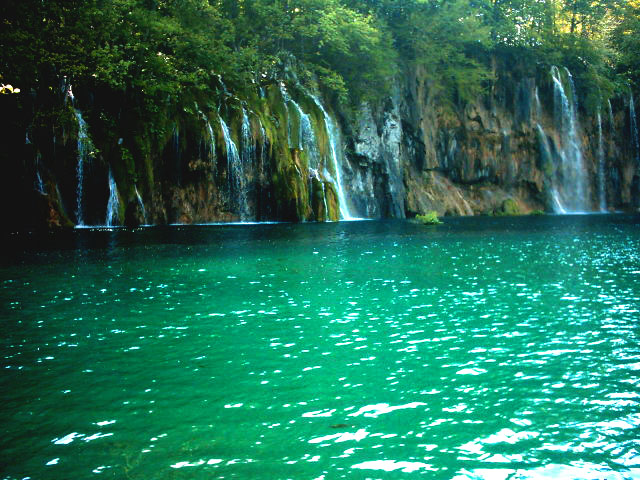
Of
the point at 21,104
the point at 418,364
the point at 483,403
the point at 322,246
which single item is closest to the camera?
the point at 483,403

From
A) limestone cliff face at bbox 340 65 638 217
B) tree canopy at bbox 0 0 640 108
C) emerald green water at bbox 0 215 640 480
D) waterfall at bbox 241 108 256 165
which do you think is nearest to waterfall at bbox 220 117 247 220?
waterfall at bbox 241 108 256 165

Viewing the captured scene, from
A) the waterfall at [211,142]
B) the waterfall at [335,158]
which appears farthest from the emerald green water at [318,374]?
the waterfall at [335,158]

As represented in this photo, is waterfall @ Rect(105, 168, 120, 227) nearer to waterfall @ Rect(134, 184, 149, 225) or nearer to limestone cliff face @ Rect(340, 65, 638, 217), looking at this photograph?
waterfall @ Rect(134, 184, 149, 225)

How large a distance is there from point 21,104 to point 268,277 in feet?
80.4

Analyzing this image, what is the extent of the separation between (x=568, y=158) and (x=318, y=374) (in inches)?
2474

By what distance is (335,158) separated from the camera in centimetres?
5000

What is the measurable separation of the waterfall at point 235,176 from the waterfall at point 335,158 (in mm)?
9057

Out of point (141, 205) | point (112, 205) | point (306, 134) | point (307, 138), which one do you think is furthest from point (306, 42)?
point (112, 205)

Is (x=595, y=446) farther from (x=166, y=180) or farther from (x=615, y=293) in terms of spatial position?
(x=166, y=180)

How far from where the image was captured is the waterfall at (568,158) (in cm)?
6362

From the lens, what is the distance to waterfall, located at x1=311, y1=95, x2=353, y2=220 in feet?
160

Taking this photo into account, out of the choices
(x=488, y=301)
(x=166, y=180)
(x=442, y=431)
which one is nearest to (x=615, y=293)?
(x=488, y=301)

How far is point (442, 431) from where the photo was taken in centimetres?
630

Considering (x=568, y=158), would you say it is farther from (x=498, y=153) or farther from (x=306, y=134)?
(x=306, y=134)
